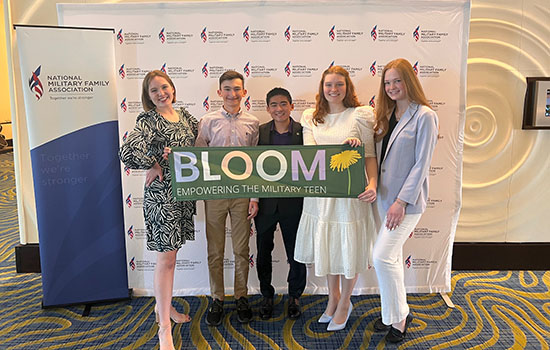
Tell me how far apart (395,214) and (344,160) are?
43 centimetres

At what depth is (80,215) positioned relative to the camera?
2.91 m

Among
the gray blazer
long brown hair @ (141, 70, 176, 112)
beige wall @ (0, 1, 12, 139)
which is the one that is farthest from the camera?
beige wall @ (0, 1, 12, 139)

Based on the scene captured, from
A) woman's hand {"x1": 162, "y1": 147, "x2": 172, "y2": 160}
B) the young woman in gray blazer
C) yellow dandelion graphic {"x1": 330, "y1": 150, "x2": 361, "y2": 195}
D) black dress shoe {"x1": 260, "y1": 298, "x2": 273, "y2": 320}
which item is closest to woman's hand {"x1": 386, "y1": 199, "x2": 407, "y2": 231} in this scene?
the young woman in gray blazer

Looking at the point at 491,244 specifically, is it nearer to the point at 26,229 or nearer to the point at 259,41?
the point at 259,41

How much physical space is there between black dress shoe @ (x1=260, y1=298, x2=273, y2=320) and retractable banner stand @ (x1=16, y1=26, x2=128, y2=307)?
1.07 m

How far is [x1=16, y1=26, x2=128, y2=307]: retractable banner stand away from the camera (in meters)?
2.72

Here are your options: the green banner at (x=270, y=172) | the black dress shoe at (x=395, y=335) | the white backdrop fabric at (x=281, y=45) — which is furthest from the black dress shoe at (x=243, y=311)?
the white backdrop fabric at (x=281, y=45)

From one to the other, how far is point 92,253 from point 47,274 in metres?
0.34

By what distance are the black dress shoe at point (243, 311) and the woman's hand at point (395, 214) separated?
3.77 feet

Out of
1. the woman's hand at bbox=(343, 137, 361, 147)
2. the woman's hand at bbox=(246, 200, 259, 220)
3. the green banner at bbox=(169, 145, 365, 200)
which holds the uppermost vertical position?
the woman's hand at bbox=(343, 137, 361, 147)

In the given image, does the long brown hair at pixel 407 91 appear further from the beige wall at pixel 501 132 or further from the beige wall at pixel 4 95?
the beige wall at pixel 4 95

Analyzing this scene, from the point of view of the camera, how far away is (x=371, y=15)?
9.82 feet

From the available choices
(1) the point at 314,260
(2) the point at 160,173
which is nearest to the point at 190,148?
(2) the point at 160,173

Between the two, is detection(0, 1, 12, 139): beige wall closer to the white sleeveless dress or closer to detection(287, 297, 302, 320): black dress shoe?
detection(287, 297, 302, 320): black dress shoe
